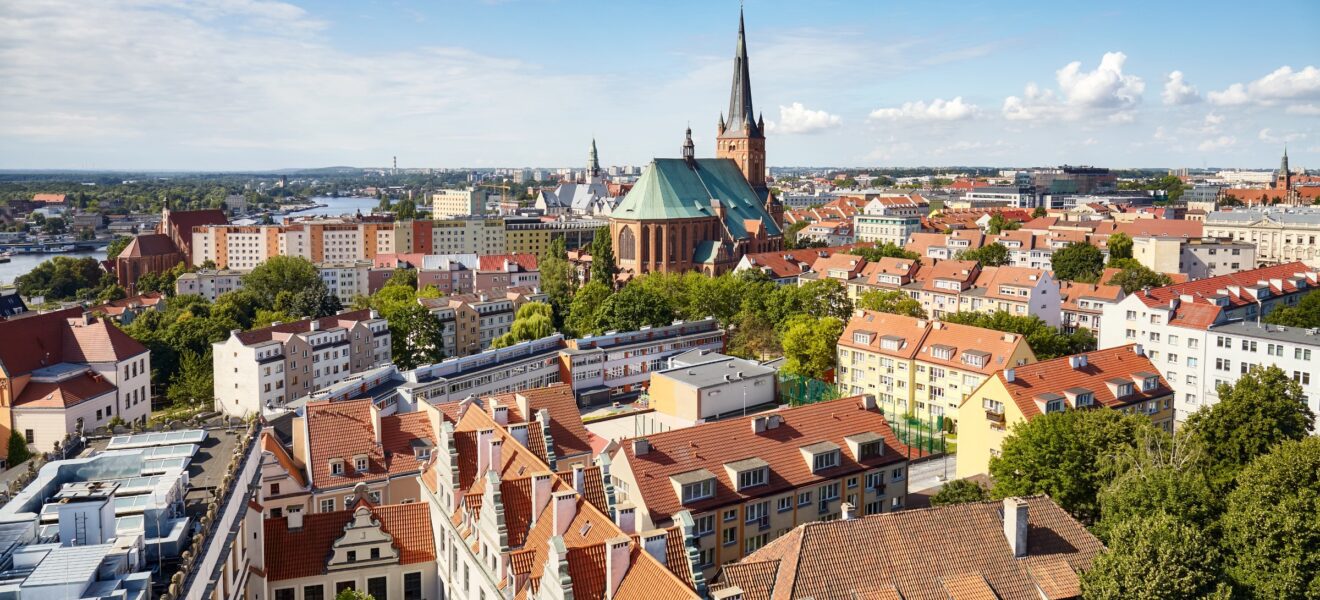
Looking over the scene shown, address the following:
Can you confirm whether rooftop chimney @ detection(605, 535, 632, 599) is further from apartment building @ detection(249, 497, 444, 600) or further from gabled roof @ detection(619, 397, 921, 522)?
gabled roof @ detection(619, 397, 921, 522)

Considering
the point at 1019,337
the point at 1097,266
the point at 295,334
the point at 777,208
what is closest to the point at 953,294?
the point at 1097,266

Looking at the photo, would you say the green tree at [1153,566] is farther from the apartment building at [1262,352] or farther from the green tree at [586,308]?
the green tree at [586,308]

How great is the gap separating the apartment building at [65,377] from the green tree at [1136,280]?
7462 cm

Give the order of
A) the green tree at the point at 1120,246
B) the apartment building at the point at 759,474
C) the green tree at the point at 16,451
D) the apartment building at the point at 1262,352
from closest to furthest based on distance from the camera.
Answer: the apartment building at the point at 759,474 → the green tree at the point at 16,451 → the apartment building at the point at 1262,352 → the green tree at the point at 1120,246

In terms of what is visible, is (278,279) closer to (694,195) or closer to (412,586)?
(694,195)

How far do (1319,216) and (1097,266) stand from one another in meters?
30.3

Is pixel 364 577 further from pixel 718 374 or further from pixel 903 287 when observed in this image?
pixel 903 287

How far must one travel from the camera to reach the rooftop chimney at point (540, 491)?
26000 mm

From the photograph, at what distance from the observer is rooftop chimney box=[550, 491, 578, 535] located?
2448cm

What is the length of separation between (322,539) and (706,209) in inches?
3566

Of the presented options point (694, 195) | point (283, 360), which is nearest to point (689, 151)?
point (694, 195)

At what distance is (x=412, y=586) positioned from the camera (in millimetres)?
30438

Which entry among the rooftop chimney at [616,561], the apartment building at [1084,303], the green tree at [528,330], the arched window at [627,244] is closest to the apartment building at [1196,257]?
the apartment building at [1084,303]

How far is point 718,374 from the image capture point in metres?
59.2
